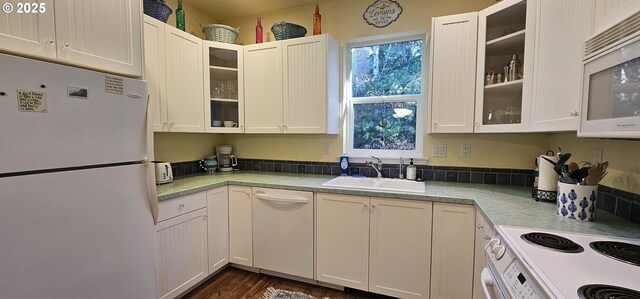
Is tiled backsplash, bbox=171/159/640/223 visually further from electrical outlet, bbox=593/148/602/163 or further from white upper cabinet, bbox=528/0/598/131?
white upper cabinet, bbox=528/0/598/131

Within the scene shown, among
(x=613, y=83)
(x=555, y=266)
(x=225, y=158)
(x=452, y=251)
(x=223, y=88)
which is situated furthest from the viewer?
(x=225, y=158)

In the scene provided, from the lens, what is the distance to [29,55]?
121 centimetres

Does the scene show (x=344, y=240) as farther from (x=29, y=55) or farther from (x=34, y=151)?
(x=29, y=55)

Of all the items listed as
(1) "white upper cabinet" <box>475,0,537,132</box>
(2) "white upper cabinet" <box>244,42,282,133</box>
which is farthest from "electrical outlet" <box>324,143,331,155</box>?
(1) "white upper cabinet" <box>475,0,537,132</box>

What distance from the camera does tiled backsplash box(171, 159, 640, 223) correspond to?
133cm

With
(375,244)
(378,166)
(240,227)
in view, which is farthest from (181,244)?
(378,166)

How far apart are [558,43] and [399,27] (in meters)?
1.31

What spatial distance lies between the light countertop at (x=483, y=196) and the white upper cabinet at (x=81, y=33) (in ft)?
2.96

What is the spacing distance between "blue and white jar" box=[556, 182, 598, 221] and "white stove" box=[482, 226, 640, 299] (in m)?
0.25

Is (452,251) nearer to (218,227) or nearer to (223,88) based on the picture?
(218,227)

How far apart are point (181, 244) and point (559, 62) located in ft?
8.71

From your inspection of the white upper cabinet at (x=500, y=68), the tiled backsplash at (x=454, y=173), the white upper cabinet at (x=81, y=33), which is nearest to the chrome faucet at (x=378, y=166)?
the tiled backsplash at (x=454, y=173)

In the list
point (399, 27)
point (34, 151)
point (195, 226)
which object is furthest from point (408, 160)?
point (34, 151)

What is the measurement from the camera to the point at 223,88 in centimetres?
272
